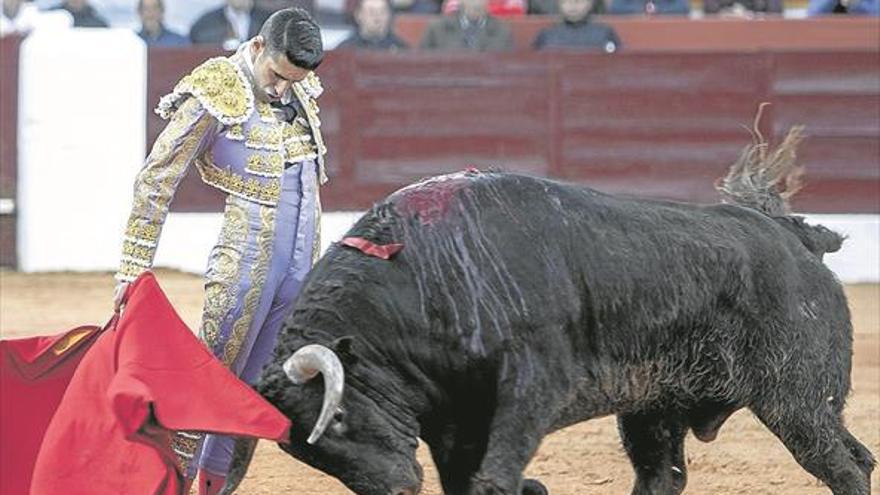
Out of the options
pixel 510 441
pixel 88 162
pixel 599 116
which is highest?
pixel 510 441

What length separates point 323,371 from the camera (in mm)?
3428

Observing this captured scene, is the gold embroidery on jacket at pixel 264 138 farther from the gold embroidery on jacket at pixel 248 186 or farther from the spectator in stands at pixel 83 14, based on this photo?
the spectator in stands at pixel 83 14

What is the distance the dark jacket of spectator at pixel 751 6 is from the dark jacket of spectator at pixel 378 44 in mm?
1927

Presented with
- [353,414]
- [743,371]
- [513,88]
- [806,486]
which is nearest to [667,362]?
[743,371]

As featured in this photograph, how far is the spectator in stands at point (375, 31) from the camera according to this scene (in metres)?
9.50

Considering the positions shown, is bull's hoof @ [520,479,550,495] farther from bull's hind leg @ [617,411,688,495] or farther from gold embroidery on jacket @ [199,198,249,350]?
gold embroidery on jacket @ [199,198,249,350]

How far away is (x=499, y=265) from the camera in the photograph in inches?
146

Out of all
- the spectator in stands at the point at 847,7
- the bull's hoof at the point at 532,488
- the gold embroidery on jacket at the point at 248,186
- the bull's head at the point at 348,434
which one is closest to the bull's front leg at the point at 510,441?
the bull's head at the point at 348,434

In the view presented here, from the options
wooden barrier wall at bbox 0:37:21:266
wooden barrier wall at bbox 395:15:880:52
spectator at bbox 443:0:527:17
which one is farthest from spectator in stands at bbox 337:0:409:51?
wooden barrier wall at bbox 0:37:21:266

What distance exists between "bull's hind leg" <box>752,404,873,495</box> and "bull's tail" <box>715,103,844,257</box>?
0.37 m

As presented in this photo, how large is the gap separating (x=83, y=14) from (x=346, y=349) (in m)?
6.65

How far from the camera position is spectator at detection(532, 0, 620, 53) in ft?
31.3

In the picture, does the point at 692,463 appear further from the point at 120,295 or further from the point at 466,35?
the point at 466,35

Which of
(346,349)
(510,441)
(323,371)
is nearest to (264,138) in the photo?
(346,349)
